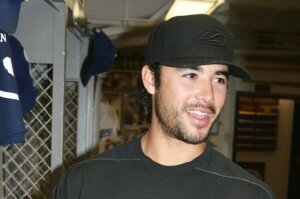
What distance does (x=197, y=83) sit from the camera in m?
1.15

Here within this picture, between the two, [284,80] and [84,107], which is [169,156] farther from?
[284,80]

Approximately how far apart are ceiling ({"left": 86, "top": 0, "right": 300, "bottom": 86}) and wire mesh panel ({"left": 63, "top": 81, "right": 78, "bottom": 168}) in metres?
0.62

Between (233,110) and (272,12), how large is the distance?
1823 millimetres

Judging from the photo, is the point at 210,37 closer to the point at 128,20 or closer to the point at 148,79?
the point at 148,79

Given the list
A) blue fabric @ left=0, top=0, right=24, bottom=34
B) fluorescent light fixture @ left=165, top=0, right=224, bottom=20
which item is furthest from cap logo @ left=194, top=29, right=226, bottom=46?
fluorescent light fixture @ left=165, top=0, right=224, bottom=20

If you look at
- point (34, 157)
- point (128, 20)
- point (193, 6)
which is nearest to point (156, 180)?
point (34, 157)

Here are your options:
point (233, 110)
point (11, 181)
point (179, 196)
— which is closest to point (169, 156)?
point (179, 196)

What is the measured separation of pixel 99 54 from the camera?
7.46 ft

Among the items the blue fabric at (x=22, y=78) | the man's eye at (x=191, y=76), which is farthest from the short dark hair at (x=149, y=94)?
the blue fabric at (x=22, y=78)

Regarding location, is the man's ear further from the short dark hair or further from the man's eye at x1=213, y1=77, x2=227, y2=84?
the man's eye at x1=213, y1=77, x2=227, y2=84

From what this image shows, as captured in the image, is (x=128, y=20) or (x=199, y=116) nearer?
(x=199, y=116)

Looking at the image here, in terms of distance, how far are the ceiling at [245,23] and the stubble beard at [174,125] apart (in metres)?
1.54

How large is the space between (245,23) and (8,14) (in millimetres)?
2755

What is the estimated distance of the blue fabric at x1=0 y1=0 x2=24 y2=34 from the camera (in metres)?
0.91
